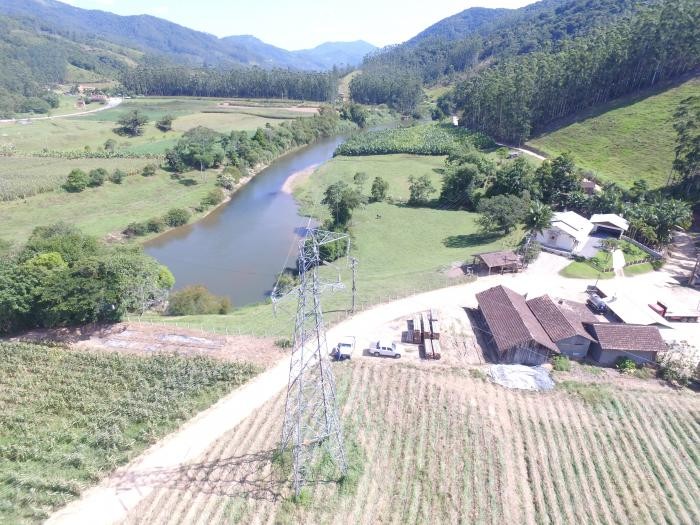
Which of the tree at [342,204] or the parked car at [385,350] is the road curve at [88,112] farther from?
the parked car at [385,350]

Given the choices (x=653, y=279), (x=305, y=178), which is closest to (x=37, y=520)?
(x=653, y=279)

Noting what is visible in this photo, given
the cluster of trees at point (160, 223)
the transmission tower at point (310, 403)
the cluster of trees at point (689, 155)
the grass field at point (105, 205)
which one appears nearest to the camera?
the transmission tower at point (310, 403)

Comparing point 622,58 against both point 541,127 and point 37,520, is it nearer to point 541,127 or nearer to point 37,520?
point 541,127

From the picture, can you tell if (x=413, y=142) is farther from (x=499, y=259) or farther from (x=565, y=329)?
(x=565, y=329)

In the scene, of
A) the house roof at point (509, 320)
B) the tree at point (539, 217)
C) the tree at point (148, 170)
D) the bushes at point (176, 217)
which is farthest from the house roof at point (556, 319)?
the tree at point (148, 170)

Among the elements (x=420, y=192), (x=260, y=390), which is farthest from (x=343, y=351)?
(x=420, y=192)

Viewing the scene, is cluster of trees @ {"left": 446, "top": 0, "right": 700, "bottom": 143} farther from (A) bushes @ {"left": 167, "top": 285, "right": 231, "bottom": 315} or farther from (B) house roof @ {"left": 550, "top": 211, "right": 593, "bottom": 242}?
(A) bushes @ {"left": 167, "top": 285, "right": 231, "bottom": 315}
